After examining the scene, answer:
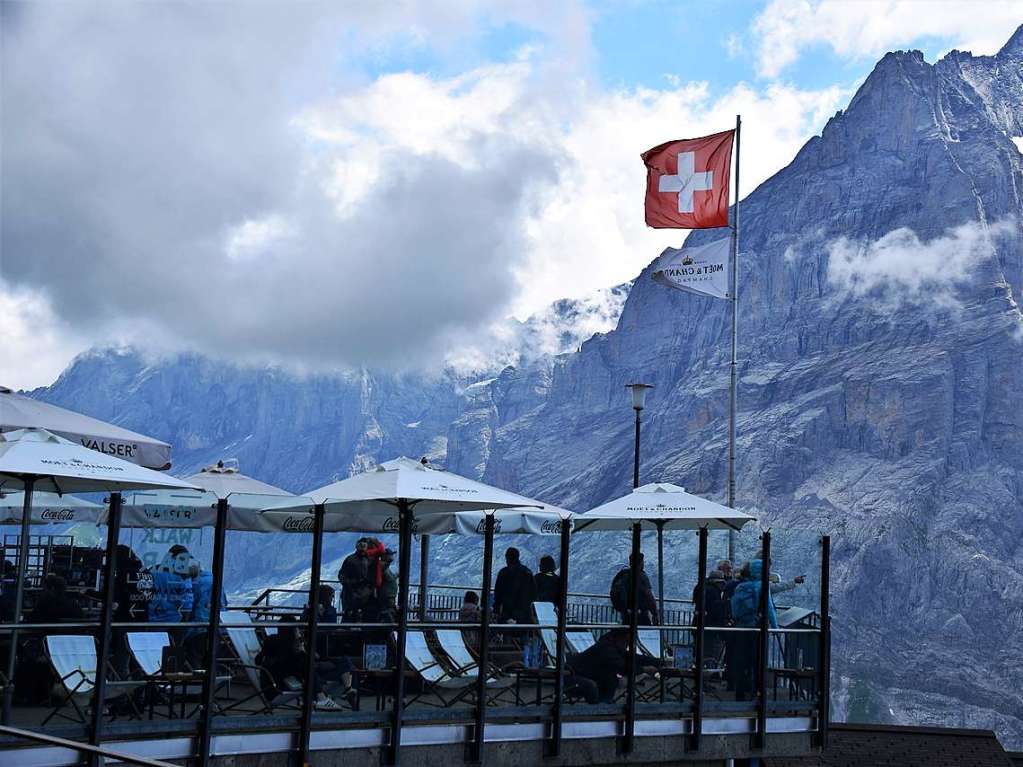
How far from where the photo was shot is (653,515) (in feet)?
63.4

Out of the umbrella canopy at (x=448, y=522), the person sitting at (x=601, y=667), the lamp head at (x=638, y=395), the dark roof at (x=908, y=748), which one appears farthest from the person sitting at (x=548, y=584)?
the dark roof at (x=908, y=748)

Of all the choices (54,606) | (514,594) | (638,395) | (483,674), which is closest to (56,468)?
(54,606)

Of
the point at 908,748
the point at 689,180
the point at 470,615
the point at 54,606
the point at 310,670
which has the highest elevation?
the point at 689,180

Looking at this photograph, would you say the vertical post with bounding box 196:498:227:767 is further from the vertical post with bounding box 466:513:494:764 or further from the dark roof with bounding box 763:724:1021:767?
the dark roof with bounding box 763:724:1021:767

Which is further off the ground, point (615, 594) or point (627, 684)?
point (615, 594)

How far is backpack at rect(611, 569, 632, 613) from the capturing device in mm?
16281

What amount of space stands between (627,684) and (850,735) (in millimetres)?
17928

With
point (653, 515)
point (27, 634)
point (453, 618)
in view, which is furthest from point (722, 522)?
point (27, 634)

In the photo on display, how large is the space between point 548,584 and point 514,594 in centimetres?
44

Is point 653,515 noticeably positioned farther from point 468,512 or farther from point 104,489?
point 104,489

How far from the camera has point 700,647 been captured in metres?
16.9

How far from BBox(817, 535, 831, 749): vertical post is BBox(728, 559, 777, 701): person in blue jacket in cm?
120

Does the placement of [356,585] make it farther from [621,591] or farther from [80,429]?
[80,429]

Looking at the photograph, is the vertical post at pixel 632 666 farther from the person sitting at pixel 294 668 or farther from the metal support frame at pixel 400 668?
the person sitting at pixel 294 668
